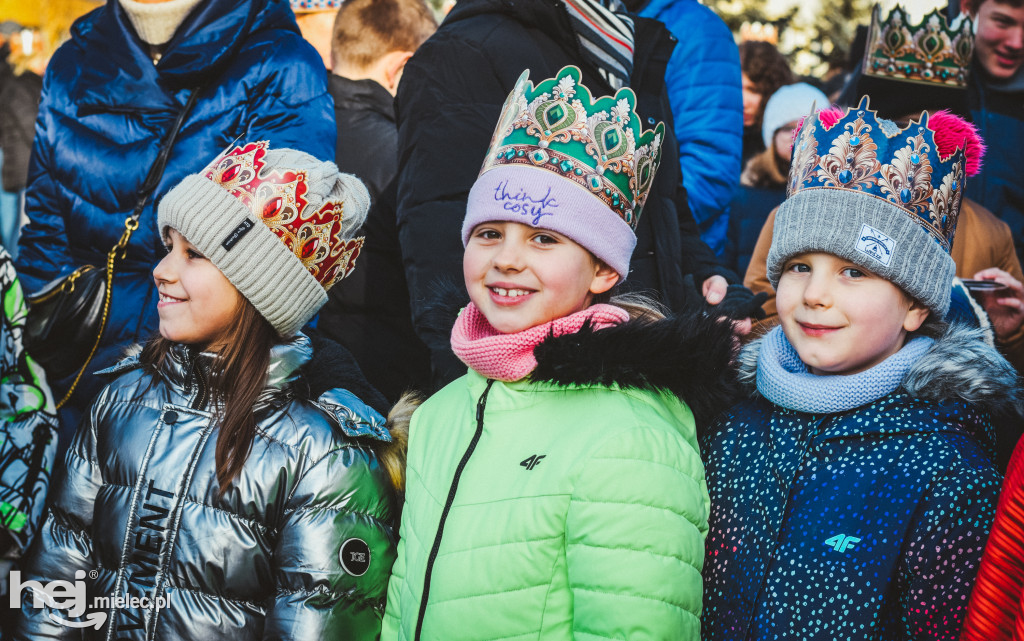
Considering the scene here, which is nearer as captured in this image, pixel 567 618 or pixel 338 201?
pixel 567 618

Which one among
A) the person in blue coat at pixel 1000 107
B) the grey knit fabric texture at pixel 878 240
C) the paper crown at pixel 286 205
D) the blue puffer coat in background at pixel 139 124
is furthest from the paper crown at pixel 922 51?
the paper crown at pixel 286 205

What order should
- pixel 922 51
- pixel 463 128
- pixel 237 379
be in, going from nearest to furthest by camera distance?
Answer: 1. pixel 237 379
2. pixel 463 128
3. pixel 922 51

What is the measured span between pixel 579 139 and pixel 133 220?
1716mm

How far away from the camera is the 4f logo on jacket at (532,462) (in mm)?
2385

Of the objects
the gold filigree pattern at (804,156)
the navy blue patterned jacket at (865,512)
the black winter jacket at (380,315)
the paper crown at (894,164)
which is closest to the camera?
the navy blue patterned jacket at (865,512)

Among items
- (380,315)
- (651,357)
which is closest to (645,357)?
(651,357)

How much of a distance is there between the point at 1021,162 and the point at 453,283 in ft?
10.0

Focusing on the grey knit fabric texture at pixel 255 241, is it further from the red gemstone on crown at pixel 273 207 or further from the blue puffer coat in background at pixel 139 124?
the blue puffer coat in background at pixel 139 124

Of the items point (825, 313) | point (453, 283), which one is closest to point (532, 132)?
point (453, 283)

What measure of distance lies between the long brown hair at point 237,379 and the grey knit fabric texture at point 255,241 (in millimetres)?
65

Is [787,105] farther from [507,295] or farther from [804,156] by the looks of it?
[507,295]

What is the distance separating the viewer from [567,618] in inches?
89.7

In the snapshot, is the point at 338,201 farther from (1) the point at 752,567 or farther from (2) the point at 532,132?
(1) the point at 752,567

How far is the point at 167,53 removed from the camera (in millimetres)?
3588
